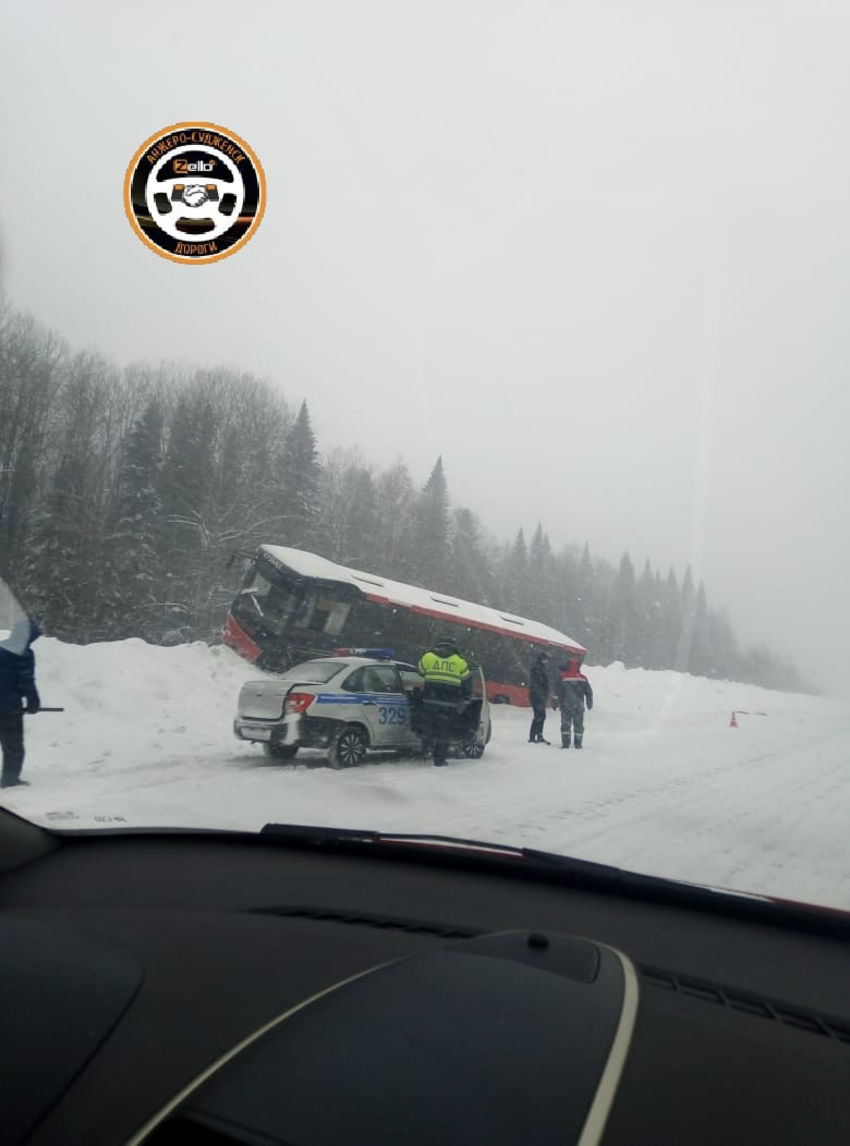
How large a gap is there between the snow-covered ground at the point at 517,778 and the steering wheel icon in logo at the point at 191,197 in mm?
4855

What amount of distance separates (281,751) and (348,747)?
2.53 feet

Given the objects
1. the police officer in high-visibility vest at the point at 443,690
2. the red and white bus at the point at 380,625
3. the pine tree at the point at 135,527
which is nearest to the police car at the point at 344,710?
the police officer in high-visibility vest at the point at 443,690

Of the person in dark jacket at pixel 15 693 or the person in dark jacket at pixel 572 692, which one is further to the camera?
the person in dark jacket at pixel 572 692

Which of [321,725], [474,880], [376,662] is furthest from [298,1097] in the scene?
[376,662]

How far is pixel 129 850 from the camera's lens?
383 cm

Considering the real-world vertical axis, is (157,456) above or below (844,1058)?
above

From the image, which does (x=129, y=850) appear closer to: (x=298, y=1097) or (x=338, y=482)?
(x=298, y=1097)

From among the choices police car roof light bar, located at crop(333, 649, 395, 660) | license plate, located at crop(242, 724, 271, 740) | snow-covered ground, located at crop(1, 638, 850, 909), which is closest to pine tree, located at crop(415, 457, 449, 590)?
police car roof light bar, located at crop(333, 649, 395, 660)

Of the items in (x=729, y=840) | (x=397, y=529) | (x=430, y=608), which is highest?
(x=397, y=529)

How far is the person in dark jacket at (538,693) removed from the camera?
11.6 metres

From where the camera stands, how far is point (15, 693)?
6547 millimetres

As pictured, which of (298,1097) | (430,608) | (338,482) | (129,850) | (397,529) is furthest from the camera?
(338,482)

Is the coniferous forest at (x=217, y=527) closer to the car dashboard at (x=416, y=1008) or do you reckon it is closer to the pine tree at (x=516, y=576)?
the pine tree at (x=516, y=576)

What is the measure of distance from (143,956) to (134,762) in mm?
6273
